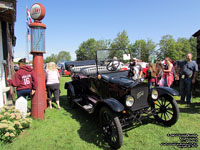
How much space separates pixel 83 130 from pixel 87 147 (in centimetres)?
74

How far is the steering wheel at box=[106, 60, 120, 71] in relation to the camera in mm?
4219

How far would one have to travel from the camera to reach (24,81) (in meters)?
3.99

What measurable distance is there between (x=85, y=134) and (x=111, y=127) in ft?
2.72

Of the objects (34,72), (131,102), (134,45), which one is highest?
(134,45)

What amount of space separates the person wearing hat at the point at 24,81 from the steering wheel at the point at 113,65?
210cm

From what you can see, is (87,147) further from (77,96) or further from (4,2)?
(4,2)

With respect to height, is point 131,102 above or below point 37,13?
below

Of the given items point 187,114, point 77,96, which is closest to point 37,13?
point 77,96

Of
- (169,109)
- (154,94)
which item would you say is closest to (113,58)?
(154,94)

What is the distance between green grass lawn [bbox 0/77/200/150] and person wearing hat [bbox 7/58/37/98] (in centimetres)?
91

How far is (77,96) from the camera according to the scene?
5.25 m

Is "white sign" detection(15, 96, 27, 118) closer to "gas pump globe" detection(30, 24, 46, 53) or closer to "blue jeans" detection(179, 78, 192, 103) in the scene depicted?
"gas pump globe" detection(30, 24, 46, 53)

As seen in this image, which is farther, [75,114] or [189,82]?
[189,82]

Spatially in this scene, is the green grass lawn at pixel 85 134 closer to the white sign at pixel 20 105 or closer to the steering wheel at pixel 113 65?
the white sign at pixel 20 105
